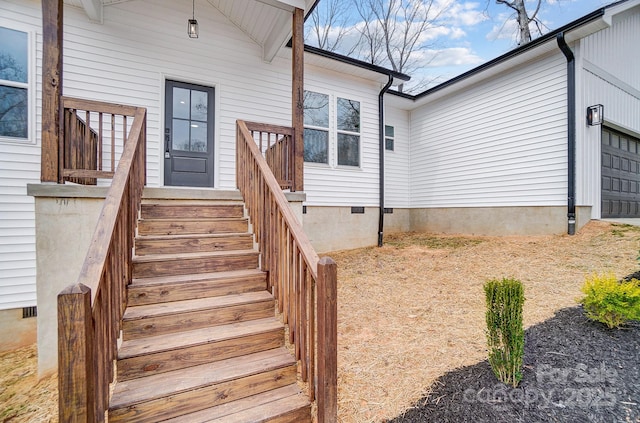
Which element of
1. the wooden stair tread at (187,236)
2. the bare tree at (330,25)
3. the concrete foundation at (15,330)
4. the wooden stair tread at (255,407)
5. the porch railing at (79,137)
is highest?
the bare tree at (330,25)

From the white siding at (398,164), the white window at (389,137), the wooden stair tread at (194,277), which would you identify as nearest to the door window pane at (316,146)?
the white siding at (398,164)

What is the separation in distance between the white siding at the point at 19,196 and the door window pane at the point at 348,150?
17.9ft

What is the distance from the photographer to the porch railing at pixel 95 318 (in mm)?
1226

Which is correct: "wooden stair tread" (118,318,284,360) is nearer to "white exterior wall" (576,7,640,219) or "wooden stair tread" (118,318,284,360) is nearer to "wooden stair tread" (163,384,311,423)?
"wooden stair tread" (163,384,311,423)

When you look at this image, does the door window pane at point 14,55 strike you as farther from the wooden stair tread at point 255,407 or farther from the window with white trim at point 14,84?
the wooden stair tread at point 255,407

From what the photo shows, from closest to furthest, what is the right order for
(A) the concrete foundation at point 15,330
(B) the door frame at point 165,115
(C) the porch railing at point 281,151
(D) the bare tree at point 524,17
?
(C) the porch railing at point 281,151 < (A) the concrete foundation at point 15,330 < (B) the door frame at point 165,115 < (D) the bare tree at point 524,17

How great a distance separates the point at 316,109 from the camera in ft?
22.5

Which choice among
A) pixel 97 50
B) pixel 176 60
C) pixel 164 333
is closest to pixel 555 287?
pixel 164 333

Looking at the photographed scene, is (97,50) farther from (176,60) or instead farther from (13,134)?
(13,134)

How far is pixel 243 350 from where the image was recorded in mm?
2270

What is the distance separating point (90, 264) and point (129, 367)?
33.4 inches

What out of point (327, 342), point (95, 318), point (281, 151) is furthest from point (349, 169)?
point (95, 318)

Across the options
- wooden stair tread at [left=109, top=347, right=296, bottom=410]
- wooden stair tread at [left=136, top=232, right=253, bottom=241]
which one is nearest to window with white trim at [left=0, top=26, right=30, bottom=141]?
wooden stair tread at [left=136, top=232, right=253, bottom=241]

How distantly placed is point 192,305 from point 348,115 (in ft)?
19.8
